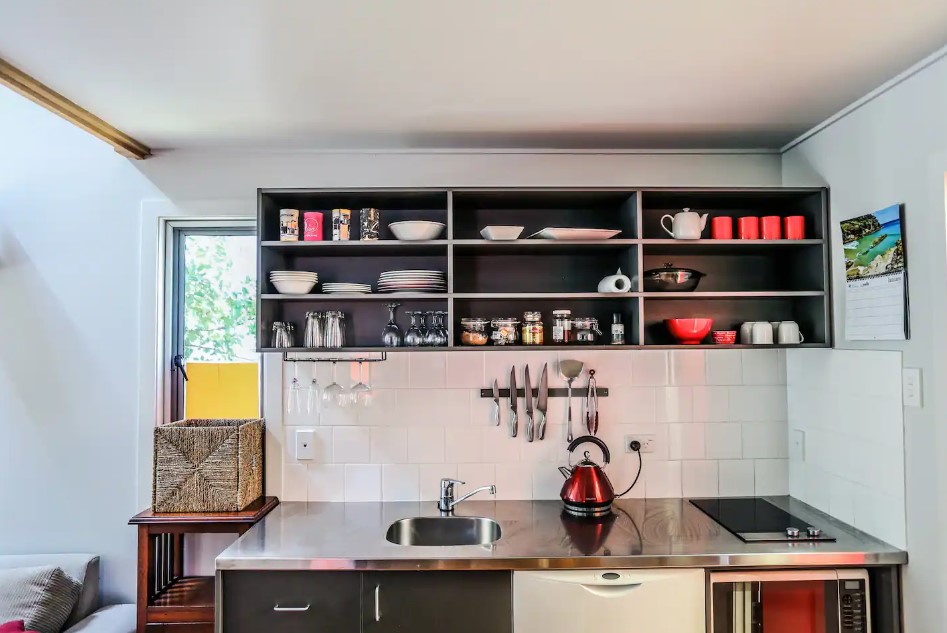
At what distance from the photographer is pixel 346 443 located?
2469 mm

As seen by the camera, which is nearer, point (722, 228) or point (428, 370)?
point (722, 228)

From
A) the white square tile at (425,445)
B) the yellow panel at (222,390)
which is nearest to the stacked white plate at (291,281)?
the yellow panel at (222,390)

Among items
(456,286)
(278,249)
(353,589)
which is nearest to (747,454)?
(456,286)

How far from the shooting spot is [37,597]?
2133 mm

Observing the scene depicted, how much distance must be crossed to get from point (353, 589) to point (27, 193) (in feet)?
6.89

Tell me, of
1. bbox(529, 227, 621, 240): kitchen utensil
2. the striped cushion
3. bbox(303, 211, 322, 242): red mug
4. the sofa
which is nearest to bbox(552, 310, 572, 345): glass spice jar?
bbox(529, 227, 621, 240): kitchen utensil

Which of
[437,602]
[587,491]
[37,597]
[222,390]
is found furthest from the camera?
[222,390]

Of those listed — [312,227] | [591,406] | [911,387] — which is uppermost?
[312,227]

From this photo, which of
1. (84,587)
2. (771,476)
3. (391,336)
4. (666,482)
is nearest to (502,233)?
(391,336)

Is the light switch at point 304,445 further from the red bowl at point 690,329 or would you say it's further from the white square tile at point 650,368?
the red bowl at point 690,329

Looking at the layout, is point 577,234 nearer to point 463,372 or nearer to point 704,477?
point 463,372

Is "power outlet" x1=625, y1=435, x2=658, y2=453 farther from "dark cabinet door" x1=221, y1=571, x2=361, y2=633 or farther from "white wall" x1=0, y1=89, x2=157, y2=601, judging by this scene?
"white wall" x1=0, y1=89, x2=157, y2=601

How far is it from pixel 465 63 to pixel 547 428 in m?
1.45

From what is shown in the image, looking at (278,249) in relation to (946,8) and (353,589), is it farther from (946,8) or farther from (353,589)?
(946,8)
